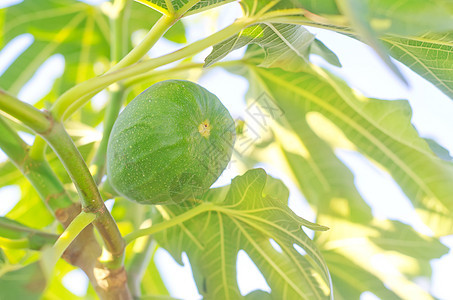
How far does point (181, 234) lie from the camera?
4.33 feet

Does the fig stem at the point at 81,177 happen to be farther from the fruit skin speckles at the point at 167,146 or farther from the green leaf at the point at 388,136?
the green leaf at the point at 388,136

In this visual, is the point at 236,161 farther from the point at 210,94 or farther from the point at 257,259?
the point at 210,94

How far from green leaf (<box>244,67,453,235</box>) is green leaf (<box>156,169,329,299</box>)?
0.34 meters

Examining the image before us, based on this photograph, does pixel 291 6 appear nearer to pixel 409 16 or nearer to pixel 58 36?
pixel 409 16

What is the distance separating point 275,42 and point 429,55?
1.04 ft

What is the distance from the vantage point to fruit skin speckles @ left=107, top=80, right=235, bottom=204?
3.34 ft

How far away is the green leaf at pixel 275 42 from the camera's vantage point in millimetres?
983

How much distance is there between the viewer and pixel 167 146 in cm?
101

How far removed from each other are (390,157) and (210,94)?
589 mm

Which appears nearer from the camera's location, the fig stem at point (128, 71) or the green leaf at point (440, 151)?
the fig stem at point (128, 71)

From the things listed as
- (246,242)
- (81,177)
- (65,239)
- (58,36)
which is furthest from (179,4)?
(58,36)

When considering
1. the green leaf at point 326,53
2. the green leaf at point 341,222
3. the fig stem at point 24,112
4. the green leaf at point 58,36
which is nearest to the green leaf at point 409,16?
the green leaf at point 326,53

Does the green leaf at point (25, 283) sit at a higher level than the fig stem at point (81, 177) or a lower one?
lower

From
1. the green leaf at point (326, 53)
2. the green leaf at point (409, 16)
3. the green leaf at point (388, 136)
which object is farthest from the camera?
the green leaf at point (388, 136)
